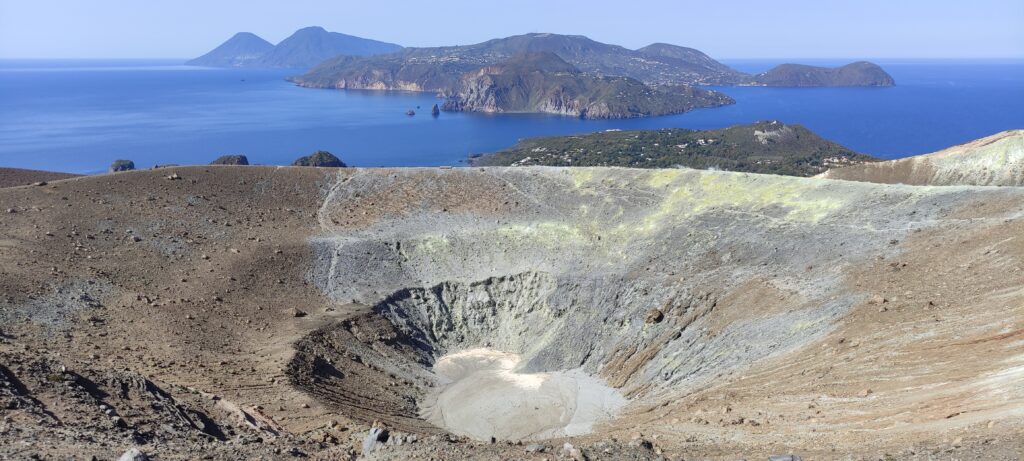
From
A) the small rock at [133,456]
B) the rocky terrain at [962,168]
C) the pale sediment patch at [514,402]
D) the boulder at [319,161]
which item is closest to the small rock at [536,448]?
the pale sediment patch at [514,402]

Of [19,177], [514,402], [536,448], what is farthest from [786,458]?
[19,177]

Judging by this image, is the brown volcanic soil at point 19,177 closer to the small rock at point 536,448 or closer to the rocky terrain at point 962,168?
the small rock at point 536,448

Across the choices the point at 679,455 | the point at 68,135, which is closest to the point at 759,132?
the point at 679,455

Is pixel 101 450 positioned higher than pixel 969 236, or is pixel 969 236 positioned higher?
pixel 969 236

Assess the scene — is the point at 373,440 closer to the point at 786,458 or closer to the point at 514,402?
the point at 786,458

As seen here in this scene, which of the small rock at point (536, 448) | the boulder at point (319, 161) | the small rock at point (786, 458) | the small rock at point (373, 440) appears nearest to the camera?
the small rock at point (786, 458)

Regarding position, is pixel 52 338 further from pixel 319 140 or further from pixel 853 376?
pixel 319 140

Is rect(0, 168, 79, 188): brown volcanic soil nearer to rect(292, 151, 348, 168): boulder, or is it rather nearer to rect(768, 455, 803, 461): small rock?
rect(292, 151, 348, 168): boulder
